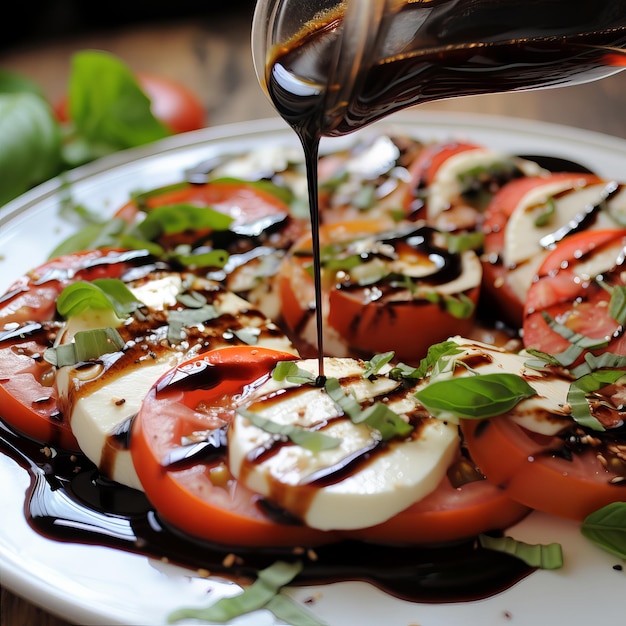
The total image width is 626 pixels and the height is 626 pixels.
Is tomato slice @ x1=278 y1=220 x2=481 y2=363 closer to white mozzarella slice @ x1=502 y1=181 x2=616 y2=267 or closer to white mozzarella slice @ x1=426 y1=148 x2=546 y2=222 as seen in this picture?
white mozzarella slice @ x1=502 y1=181 x2=616 y2=267

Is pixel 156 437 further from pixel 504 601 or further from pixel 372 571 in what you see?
pixel 504 601

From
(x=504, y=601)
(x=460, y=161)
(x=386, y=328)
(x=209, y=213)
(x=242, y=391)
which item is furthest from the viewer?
(x=460, y=161)

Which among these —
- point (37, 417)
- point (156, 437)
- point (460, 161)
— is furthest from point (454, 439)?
point (460, 161)

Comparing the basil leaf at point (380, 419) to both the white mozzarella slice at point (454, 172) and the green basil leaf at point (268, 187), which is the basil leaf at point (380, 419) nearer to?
the white mozzarella slice at point (454, 172)

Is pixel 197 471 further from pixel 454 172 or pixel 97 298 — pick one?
pixel 454 172

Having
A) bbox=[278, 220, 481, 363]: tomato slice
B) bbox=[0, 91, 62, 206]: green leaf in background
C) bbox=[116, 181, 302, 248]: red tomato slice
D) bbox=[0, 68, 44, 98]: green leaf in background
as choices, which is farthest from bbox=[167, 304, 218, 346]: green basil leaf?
bbox=[0, 68, 44, 98]: green leaf in background

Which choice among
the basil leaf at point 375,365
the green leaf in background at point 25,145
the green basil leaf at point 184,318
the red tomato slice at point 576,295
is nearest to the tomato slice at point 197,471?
the green basil leaf at point 184,318

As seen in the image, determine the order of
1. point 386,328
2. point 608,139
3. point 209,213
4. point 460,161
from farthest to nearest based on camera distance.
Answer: point 608,139 < point 460,161 < point 209,213 < point 386,328

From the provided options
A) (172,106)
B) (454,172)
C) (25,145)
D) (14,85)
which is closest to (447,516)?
(454,172)
